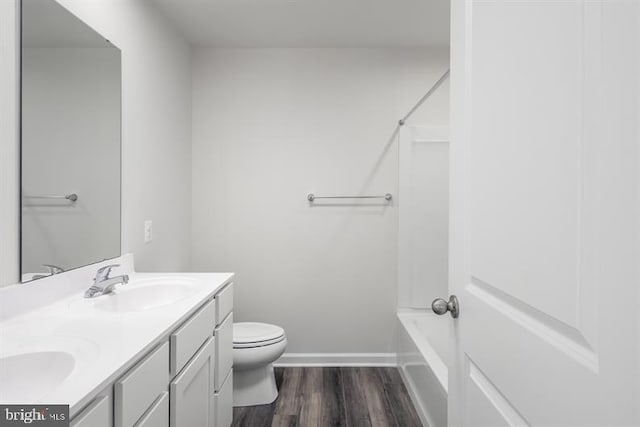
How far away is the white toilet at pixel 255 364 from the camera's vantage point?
6.98 ft

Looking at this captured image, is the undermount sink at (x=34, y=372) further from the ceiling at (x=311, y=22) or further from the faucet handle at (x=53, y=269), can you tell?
the ceiling at (x=311, y=22)

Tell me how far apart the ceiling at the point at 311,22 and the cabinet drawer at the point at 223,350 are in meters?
1.84

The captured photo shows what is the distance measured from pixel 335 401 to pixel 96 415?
1760mm

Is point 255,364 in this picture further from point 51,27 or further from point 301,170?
point 51,27

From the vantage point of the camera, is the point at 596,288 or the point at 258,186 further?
the point at 258,186

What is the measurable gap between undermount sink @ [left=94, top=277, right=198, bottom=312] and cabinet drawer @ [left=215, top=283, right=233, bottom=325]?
131 mm

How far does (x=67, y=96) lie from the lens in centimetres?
145

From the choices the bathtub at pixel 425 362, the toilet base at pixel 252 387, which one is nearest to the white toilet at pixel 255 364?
the toilet base at pixel 252 387

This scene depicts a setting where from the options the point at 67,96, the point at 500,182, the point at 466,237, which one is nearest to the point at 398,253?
the point at 466,237

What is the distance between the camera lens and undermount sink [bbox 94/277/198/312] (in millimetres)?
1544

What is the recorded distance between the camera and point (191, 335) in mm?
1338

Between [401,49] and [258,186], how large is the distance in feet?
4.93

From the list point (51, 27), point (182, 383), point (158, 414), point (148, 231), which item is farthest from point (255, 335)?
point (51, 27)

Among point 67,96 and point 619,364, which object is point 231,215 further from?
point 619,364
